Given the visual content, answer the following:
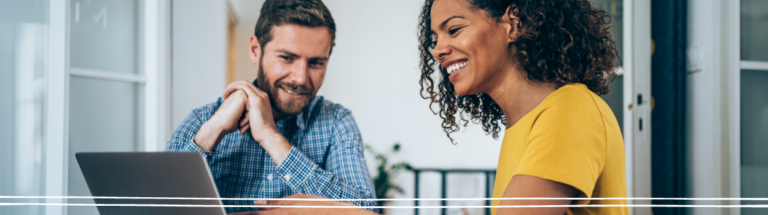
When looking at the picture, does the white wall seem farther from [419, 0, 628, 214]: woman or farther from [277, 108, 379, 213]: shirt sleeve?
[419, 0, 628, 214]: woman

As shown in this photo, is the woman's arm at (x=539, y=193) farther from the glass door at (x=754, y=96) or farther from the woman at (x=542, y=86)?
the glass door at (x=754, y=96)

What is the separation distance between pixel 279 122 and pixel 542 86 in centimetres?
61

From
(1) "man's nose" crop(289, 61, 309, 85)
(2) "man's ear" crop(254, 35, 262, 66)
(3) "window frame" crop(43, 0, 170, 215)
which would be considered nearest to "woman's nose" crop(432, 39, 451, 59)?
(1) "man's nose" crop(289, 61, 309, 85)

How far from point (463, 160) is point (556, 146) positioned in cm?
48

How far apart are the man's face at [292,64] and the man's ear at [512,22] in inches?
17.4

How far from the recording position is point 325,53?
993mm

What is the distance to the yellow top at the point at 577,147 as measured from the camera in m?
0.60

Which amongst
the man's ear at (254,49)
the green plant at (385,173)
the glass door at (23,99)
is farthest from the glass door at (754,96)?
the glass door at (23,99)

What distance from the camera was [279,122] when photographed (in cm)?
98

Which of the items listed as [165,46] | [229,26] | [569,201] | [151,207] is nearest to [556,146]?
[569,201]

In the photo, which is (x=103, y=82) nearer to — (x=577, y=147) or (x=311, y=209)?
(x=311, y=209)

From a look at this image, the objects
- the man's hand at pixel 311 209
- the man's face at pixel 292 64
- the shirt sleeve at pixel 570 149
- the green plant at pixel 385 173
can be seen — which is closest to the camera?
the shirt sleeve at pixel 570 149

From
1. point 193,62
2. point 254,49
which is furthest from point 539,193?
point 193,62

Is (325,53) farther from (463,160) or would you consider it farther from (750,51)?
(750,51)
